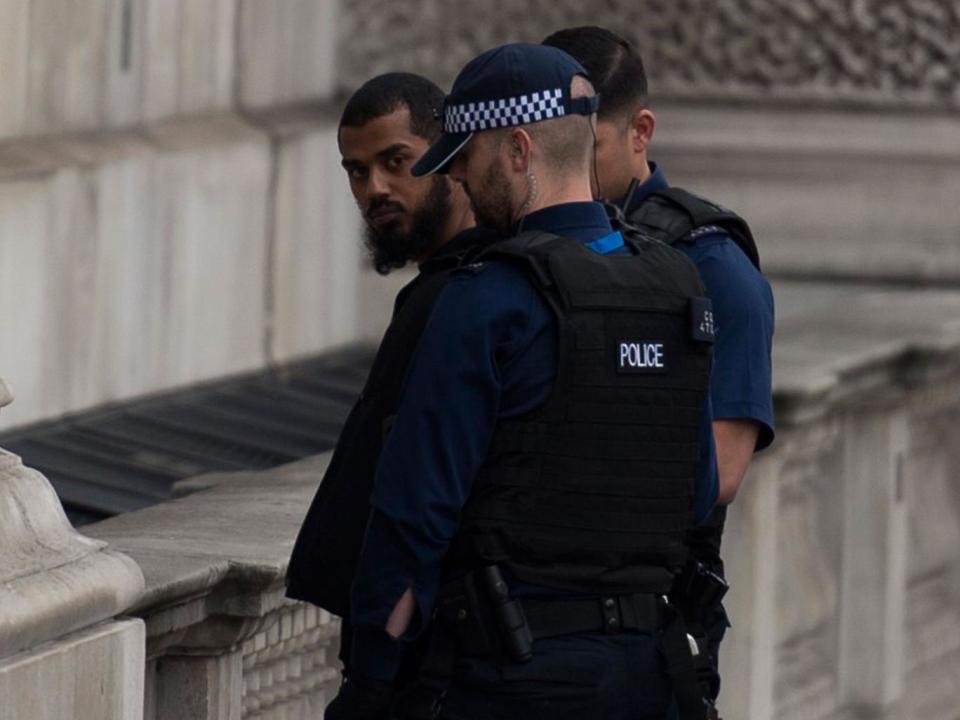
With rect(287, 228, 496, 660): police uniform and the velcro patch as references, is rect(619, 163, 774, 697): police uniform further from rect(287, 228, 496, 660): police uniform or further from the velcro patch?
rect(287, 228, 496, 660): police uniform

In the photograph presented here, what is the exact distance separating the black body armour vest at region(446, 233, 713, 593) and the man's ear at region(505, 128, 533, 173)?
0.10m

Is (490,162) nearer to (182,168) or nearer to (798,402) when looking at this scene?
(798,402)

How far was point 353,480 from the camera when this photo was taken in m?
3.74

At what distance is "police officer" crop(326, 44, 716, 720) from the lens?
358 cm

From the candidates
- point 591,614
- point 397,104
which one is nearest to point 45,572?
point 591,614

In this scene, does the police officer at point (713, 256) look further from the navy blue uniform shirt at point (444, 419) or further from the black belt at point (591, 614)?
the navy blue uniform shirt at point (444, 419)

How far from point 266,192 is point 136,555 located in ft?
15.5

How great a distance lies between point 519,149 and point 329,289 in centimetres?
577

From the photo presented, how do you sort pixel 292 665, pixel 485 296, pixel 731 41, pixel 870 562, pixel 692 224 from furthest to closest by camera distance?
pixel 731 41 → pixel 870 562 → pixel 292 665 → pixel 692 224 → pixel 485 296

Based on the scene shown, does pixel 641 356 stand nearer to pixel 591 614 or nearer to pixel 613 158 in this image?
pixel 591 614

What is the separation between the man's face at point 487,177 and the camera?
12.0ft

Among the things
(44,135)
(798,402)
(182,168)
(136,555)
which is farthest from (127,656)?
(182,168)

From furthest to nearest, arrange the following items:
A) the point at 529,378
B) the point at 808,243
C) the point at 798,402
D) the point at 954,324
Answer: the point at 808,243 → the point at 954,324 → the point at 798,402 → the point at 529,378

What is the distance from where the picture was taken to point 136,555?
414 centimetres
